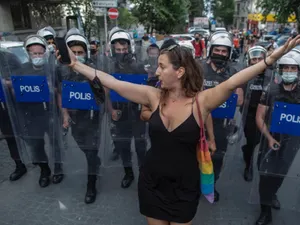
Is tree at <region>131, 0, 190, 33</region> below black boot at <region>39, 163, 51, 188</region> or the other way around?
the other way around

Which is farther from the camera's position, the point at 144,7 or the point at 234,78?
the point at 144,7

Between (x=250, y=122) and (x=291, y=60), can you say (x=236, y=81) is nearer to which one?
(x=291, y=60)

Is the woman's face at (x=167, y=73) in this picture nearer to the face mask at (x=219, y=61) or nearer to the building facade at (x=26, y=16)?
the face mask at (x=219, y=61)

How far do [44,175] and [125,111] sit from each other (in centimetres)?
152

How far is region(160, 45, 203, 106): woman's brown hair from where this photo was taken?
6.22 feet

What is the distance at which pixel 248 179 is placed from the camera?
3852mm

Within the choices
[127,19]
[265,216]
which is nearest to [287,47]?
[265,216]

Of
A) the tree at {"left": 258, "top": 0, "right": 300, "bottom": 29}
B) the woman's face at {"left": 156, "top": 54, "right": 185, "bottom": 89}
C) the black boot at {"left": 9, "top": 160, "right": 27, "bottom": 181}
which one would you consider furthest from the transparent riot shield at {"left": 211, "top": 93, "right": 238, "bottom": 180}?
the tree at {"left": 258, "top": 0, "right": 300, "bottom": 29}

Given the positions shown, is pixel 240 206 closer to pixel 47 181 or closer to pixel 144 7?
pixel 47 181

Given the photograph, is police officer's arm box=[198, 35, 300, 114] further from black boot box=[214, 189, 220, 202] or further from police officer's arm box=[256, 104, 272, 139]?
black boot box=[214, 189, 220, 202]

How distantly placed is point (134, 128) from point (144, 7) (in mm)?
16096

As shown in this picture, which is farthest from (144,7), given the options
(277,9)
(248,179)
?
(248,179)

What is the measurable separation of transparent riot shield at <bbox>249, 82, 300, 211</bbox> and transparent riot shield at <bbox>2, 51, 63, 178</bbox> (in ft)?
6.88

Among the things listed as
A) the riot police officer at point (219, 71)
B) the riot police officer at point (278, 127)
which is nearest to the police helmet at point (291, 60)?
the riot police officer at point (278, 127)
